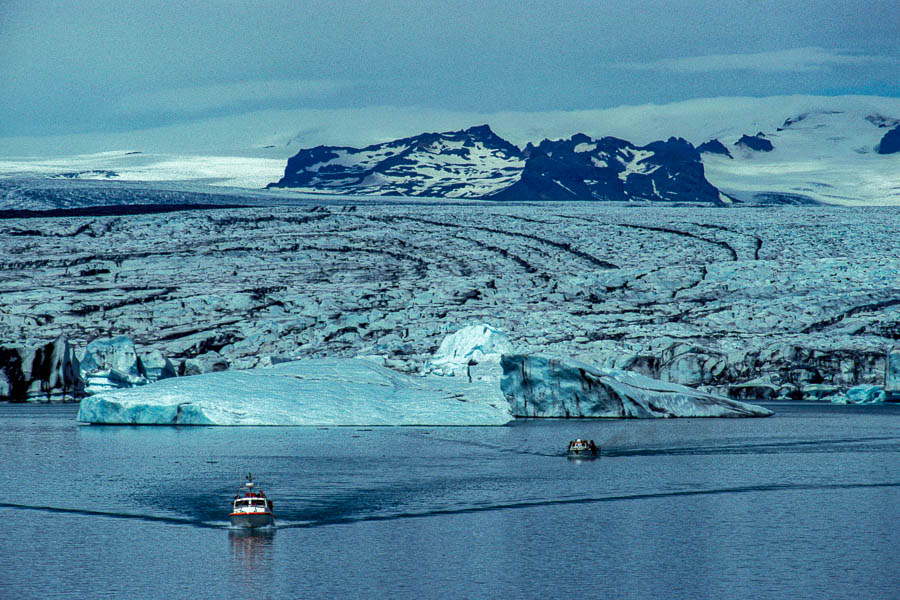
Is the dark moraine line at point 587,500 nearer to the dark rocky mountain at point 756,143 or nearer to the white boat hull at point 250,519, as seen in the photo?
the white boat hull at point 250,519

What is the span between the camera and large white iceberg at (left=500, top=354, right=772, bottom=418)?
699 inches

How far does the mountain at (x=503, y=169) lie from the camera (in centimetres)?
13688

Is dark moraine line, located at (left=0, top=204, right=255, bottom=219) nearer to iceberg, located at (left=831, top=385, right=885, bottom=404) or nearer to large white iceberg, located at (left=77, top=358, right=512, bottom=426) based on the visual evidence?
large white iceberg, located at (left=77, top=358, right=512, bottom=426)

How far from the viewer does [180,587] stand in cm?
660

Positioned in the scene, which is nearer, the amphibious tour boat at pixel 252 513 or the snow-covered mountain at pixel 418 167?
the amphibious tour boat at pixel 252 513

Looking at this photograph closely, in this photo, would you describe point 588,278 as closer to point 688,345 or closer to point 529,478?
point 688,345

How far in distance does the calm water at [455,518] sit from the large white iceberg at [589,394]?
2395mm

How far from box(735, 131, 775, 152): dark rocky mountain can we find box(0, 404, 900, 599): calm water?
14313 cm

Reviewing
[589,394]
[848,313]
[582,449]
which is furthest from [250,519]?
[848,313]

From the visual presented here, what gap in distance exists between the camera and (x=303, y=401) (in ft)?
52.6

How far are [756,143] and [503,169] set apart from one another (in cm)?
3506

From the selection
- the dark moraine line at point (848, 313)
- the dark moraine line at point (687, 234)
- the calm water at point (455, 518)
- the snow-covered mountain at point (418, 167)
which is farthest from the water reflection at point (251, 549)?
the snow-covered mountain at point (418, 167)

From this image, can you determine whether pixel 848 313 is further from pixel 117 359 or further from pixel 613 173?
pixel 613 173

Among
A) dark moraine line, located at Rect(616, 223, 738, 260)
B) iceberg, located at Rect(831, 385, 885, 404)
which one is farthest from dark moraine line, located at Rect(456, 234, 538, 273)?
iceberg, located at Rect(831, 385, 885, 404)
